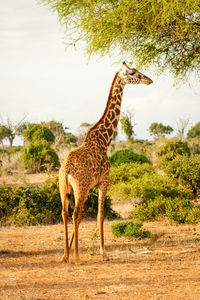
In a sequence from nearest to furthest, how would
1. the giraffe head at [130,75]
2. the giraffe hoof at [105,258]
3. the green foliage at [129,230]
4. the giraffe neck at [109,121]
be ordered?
the giraffe hoof at [105,258] < the giraffe neck at [109,121] < the giraffe head at [130,75] < the green foliage at [129,230]

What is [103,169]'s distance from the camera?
8617 millimetres

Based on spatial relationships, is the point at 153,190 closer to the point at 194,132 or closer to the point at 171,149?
the point at 171,149

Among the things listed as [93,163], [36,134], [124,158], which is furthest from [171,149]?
[93,163]

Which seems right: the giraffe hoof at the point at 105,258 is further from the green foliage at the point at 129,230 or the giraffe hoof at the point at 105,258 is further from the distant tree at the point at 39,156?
the distant tree at the point at 39,156

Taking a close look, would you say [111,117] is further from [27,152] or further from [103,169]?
[27,152]

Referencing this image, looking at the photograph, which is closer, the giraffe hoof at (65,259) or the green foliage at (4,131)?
the giraffe hoof at (65,259)

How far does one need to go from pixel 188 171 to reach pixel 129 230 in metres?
6.79

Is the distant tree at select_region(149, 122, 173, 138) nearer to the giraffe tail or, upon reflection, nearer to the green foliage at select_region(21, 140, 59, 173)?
the green foliage at select_region(21, 140, 59, 173)

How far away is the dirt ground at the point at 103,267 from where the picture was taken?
21.1ft

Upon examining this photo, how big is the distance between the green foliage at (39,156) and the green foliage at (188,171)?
13069 millimetres

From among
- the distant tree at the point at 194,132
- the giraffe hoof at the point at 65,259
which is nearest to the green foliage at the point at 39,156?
the giraffe hoof at the point at 65,259

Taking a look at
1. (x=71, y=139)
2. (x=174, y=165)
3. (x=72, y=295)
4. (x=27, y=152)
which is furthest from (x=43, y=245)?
(x=71, y=139)

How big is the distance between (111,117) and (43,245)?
137 inches

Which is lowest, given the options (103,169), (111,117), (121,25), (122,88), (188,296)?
(188,296)
